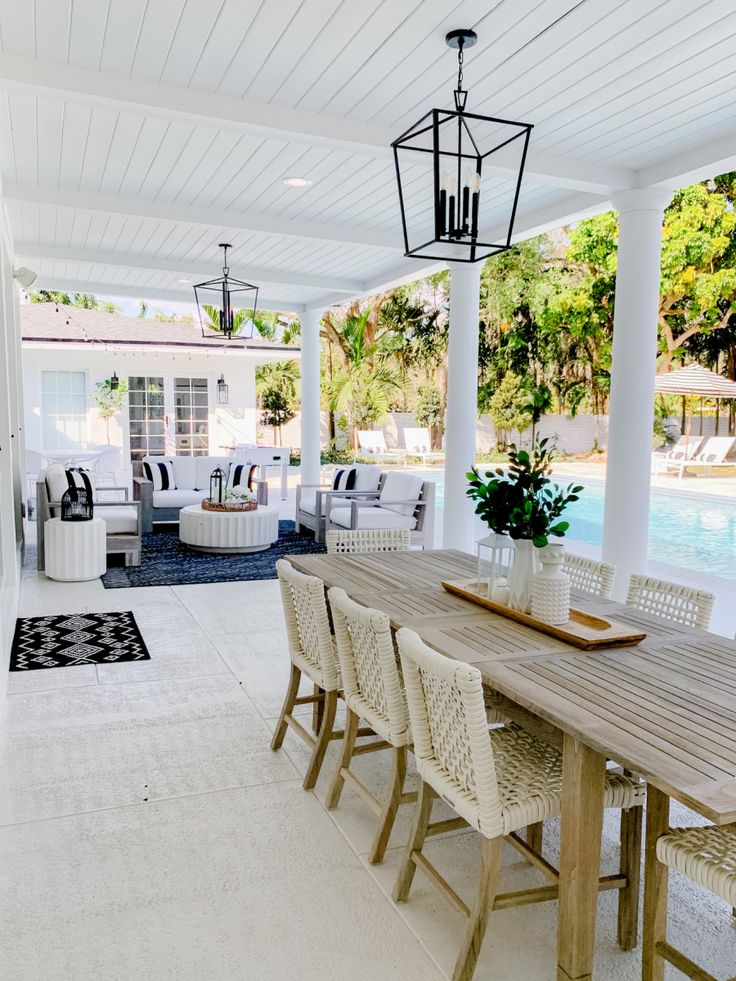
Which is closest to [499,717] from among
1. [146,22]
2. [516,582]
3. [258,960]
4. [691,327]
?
[516,582]

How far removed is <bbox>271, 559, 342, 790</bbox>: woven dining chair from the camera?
10.0ft

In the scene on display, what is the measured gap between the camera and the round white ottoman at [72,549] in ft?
22.0

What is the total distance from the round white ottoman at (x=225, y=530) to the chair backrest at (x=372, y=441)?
10812 mm

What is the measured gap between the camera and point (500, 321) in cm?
1833

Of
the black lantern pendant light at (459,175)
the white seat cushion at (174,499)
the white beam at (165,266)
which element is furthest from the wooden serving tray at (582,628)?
the white seat cushion at (174,499)

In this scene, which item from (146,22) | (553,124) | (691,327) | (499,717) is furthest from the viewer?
(691,327)

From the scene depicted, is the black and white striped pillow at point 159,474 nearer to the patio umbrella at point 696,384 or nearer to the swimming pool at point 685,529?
the swimming pool at point 685,529

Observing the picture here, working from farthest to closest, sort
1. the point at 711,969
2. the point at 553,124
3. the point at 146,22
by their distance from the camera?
the point at 553,124
the point at 146,22
the point at 711,969

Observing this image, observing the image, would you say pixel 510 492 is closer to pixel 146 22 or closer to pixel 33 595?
pixel 146 22

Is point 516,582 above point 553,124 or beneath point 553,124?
beneath

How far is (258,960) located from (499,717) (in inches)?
45.6

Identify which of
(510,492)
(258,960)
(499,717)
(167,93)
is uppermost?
(167,93)

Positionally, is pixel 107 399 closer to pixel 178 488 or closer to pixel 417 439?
pixel 178 488

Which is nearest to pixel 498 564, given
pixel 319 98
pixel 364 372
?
pixel 319 98
